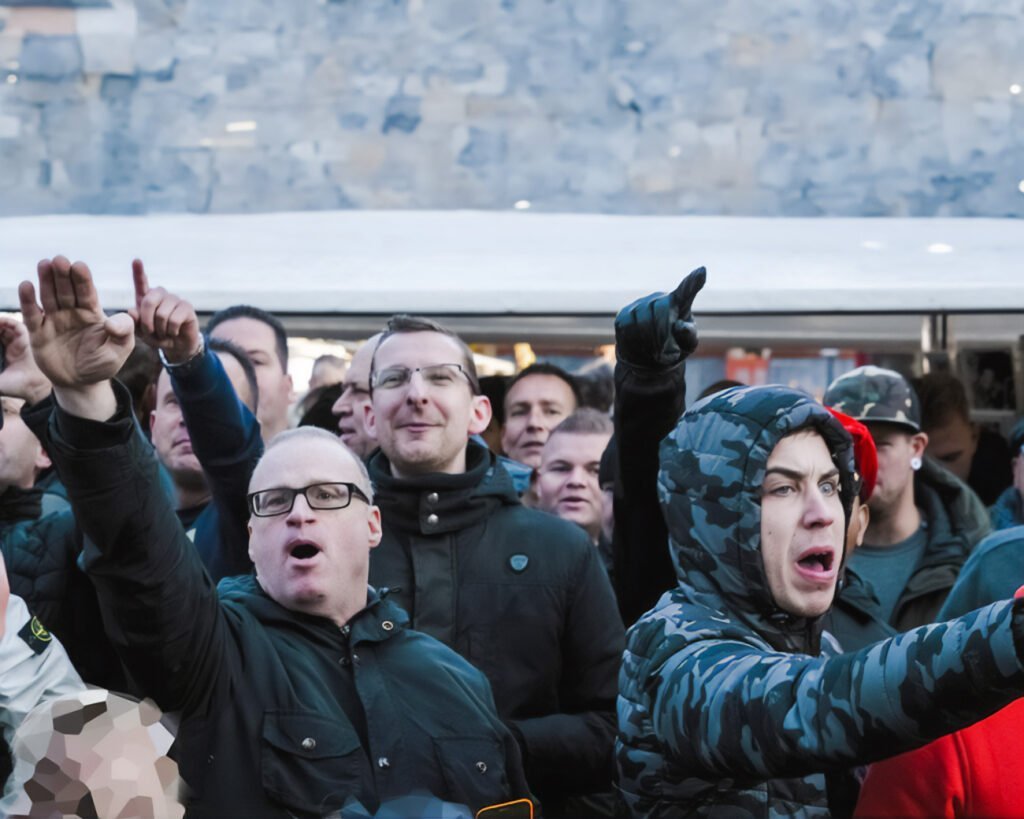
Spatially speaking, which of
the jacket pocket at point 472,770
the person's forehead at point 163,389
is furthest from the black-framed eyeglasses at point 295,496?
the person's forehead at point 163,389

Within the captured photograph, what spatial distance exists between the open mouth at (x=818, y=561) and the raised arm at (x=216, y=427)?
1.06m

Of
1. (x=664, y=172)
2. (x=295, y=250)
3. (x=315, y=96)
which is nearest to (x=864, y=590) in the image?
(x=295, y=250)

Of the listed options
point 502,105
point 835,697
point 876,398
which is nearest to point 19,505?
point 835,697

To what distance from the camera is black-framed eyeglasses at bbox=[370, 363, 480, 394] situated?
3.05 m

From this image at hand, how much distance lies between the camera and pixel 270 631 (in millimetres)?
2354

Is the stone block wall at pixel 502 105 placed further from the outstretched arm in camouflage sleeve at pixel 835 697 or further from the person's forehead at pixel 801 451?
the outstretched arm in camouflage sleeve at pixel 835 697

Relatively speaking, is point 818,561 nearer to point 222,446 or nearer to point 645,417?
point 645,417

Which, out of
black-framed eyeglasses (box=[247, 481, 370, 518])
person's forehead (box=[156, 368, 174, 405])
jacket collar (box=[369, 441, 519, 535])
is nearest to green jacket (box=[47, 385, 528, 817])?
black-framed eyeglasses (box=[247, 481, 370, 518])

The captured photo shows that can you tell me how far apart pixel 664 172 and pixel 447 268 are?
1602mm

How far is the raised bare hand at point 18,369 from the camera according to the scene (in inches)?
106

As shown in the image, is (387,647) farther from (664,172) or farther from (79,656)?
(664,172)

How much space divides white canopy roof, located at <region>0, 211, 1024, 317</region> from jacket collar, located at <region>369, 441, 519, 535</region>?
1.74 m

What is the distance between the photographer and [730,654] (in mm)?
1817

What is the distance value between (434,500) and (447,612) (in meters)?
0.21
